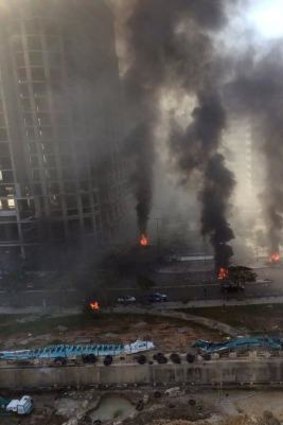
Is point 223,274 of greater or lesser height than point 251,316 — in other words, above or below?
above

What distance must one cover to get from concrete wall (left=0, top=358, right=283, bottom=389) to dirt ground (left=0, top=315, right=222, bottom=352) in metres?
3.54

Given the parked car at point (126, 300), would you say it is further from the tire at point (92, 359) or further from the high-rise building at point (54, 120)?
the high-rise building at point (54, 120)

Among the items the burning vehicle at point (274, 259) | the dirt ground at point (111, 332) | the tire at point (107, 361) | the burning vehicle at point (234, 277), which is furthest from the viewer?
the burning vehicle at point (274, 259)

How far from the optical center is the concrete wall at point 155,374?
127 feet

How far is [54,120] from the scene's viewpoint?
6819 centimetres

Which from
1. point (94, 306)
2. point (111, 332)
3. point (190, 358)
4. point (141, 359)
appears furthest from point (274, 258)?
point (141, 359)

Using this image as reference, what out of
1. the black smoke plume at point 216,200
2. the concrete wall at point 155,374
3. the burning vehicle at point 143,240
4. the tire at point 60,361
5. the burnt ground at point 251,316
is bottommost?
the concrete wall at point 155,374

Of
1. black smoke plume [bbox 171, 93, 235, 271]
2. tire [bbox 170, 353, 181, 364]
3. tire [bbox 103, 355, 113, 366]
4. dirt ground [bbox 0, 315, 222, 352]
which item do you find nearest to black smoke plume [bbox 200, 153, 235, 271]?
black smoke plume [bbox 171, 93, 235, 271]

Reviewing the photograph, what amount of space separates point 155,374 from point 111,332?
8.86m

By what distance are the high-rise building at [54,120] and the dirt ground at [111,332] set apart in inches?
914

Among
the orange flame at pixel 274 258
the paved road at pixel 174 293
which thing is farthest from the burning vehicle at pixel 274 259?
the paved road at pixel 174 293

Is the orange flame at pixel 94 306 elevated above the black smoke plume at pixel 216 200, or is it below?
below

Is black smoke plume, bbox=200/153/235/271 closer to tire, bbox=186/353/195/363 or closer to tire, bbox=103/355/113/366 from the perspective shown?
tire, bbox=186/353/195/363

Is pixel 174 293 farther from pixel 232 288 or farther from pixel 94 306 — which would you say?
pixel 94 306
